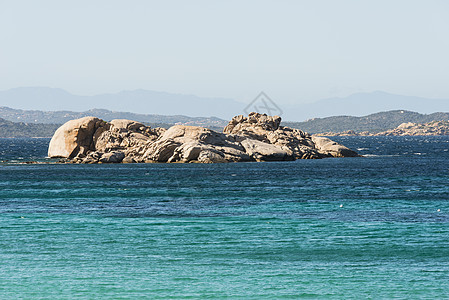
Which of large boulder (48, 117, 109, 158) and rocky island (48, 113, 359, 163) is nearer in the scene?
rocky island (48, 113, 359, 163)

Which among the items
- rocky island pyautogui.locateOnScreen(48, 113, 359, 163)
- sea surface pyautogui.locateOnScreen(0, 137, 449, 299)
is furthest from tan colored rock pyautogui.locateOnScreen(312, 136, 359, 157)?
sea surface pyautogui.locateOnScreen(0, 137, 449, 299)

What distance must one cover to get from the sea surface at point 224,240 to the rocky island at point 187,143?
28.6 metres

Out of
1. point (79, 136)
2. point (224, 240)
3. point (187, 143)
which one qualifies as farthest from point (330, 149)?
point (224, 240)

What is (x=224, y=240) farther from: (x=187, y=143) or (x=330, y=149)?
(x=330, y=149)

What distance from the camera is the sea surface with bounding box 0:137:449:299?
22.2 metres

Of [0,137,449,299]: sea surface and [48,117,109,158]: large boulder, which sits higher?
[48,117,109,158]: large boulder

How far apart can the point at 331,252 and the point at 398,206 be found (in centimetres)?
1603

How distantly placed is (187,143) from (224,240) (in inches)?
2255

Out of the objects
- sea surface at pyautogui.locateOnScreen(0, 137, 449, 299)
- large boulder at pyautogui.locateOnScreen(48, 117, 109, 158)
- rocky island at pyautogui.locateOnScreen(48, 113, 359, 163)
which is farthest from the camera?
large boulder at pyautogui.locateOnScreen(48, 117, 109, 158)

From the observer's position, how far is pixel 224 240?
30141 mm

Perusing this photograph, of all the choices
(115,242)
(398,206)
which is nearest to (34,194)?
(115,242)

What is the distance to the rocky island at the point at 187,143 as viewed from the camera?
3408 inches

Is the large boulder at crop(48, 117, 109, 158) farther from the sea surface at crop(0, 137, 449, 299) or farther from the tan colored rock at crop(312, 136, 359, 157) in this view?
the sea surface at crop(0, 137, 449, 299)

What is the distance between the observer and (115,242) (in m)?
29.7
